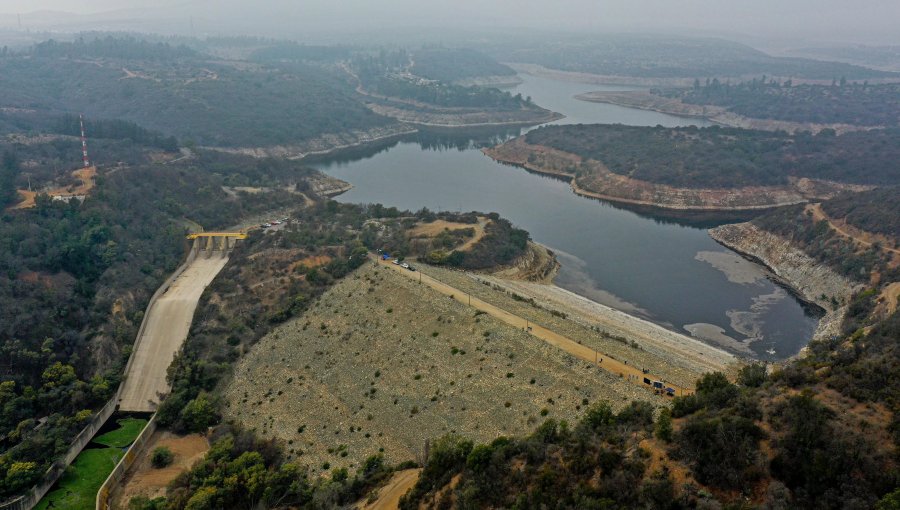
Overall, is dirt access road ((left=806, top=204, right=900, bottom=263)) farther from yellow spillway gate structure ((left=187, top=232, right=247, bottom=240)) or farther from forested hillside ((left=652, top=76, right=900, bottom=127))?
forested hillside ((left=652, top=76, right=900, bottom=127))

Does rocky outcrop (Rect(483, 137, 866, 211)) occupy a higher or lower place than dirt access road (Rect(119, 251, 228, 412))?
higher

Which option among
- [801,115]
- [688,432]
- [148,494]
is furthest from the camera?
[801,115]

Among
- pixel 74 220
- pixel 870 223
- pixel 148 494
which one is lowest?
pixel 148 494

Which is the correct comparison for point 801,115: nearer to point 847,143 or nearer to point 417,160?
point 847,143

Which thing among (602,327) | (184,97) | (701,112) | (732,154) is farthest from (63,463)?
(701,112)

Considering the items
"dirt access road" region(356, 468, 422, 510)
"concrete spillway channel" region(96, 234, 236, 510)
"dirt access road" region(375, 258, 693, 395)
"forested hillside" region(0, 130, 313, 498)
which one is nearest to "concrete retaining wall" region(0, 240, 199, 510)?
"concrete spillway channel" region(96, 234, 236, 510)

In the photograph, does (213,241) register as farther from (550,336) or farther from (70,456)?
(550,336)

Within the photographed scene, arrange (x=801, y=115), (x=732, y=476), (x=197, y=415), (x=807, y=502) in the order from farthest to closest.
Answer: (x=801, y=115), (x=197, y=415), (x=732, y=476), (x=807, y=502)

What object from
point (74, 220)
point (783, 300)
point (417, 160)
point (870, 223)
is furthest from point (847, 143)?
point (74, 220)

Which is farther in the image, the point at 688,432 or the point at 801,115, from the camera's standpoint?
the point at 801,115
